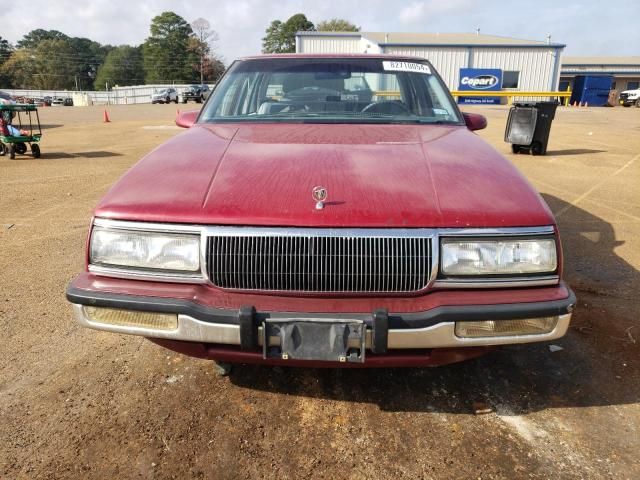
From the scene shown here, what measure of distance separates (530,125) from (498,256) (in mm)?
9831

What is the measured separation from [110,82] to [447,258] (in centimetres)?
9931

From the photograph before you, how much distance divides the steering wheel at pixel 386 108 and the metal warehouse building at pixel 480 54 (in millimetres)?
35874

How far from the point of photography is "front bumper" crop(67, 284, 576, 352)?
6.18 ft

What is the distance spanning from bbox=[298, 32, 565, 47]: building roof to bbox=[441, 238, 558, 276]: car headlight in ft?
120

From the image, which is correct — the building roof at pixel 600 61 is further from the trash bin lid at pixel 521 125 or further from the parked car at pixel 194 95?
the trash bin lid at pixel 521 125

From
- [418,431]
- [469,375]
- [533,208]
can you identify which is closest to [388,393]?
[418,431]

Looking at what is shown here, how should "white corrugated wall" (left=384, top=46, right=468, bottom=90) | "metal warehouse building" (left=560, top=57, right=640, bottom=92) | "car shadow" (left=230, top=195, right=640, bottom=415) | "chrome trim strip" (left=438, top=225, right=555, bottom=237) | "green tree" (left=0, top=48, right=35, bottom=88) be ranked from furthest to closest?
"green tree" (left=0, top=48, right=35, bottom=88), "metal warehouse building" (left=560, top=57, right=640, bottom=92), "white corrugated wall" (left=384, top=46, right=468, bottom=90), "car shadow" (left=230, top=195, right=640, bottom=415), "chrome trim strip" (left=438, top=225, right=555, bottom=237)

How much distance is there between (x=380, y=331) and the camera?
73.2 inches

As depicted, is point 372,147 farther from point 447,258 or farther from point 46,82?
point 46,82

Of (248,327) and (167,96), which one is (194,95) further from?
(248,327)

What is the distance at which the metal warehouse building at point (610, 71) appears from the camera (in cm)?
5109

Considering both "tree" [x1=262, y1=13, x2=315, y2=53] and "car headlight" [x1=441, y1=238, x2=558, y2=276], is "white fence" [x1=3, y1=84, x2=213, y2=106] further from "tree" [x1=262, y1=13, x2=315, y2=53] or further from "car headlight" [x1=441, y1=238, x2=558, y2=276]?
"car headlight" [x1=441, y1=238, x2=558, y2=276]

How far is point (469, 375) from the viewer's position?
8.79ft

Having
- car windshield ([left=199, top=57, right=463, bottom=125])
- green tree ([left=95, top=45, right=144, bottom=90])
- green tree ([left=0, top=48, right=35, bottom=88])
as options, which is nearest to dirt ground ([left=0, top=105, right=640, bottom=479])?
car windshield ([left=199, top=57, right=463, bottom=125])
